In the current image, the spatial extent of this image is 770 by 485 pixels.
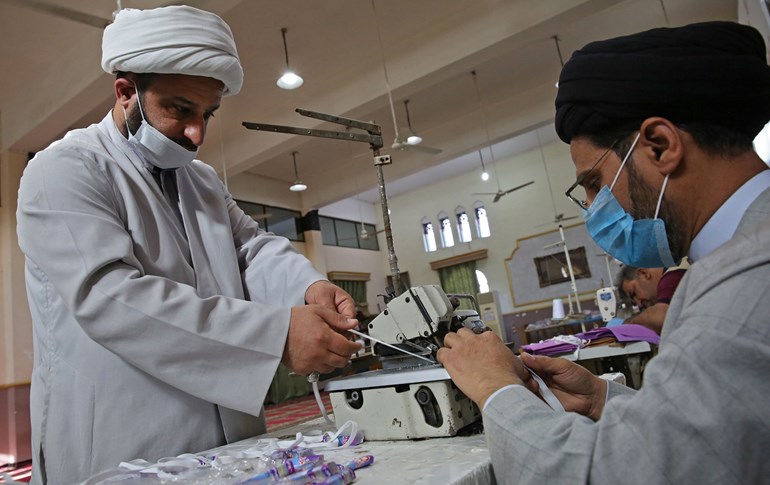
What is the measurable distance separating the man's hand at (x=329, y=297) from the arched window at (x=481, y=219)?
43.0ft

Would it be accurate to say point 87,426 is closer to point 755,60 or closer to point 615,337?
point 755,60

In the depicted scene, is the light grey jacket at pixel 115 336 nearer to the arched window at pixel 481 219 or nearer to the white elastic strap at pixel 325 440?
the white elastic strap at pixel 325 440

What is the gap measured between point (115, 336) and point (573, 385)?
891 millimetres

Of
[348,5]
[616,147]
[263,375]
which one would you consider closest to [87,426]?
[263,375]

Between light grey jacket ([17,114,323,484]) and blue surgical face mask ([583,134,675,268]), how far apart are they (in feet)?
2.24

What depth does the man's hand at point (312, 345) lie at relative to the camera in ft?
3.31

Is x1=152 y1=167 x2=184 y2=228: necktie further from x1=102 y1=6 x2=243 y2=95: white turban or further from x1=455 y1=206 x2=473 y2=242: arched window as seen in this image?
x1=455 y1=206 x2=473 y2=242: arched window

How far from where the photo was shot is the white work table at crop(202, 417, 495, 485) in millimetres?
727

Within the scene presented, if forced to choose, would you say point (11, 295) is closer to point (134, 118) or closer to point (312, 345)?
point (134, 118)

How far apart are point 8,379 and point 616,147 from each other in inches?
285

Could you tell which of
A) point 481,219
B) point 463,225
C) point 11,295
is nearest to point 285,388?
point 11,295

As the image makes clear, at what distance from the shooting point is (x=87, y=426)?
0.99 m

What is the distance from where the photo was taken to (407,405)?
3.43 feet

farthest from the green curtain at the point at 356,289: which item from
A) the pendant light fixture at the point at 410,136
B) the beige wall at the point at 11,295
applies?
the beige wall at the point at 11,295
